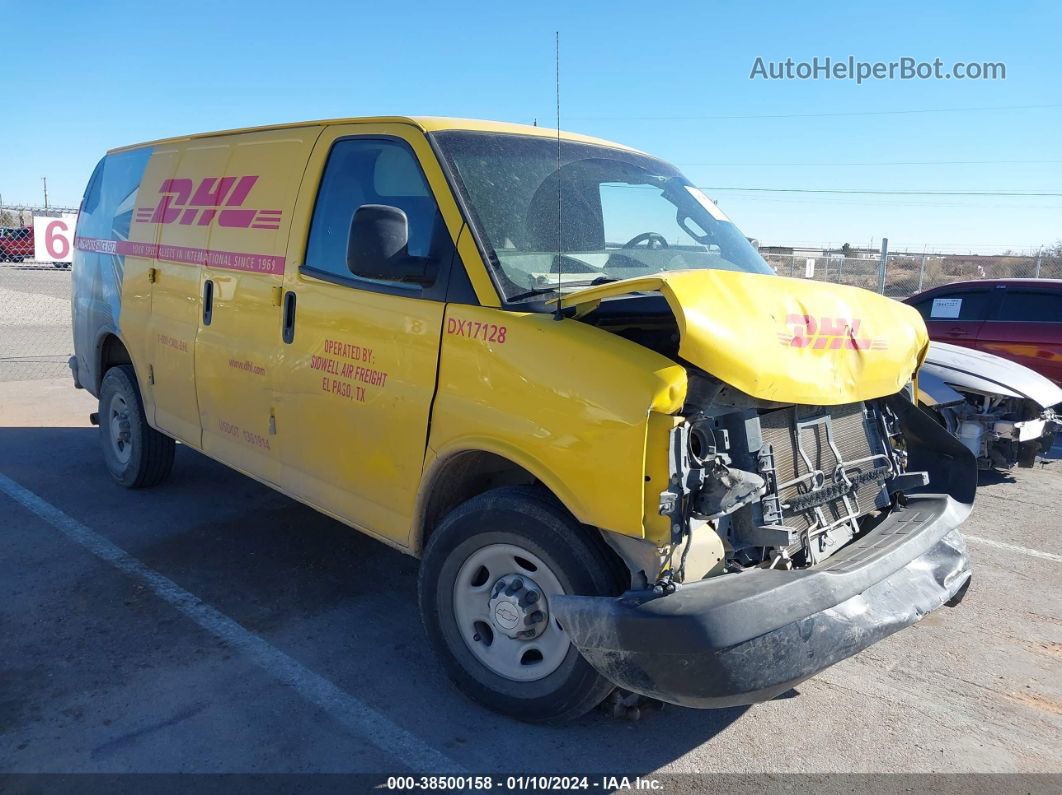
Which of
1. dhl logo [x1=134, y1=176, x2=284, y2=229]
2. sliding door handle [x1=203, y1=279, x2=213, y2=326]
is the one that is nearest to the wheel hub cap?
dhl logo [x1=134, y1=176, x2=284, y2=229]

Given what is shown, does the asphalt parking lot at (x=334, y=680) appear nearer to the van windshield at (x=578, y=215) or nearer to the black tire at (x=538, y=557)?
the black tire at (x=538, y=557)

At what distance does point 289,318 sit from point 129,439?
2.76 metres

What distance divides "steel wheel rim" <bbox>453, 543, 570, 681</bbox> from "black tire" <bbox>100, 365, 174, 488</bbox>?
3.52 metres

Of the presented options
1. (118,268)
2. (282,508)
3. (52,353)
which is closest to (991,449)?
(282,508)

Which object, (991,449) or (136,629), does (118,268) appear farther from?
(991,449)

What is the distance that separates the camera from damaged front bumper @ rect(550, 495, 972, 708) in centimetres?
266

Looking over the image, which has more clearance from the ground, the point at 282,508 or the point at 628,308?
the point at 628,308

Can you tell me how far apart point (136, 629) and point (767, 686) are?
2991mm

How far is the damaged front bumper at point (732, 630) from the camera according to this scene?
105 inches

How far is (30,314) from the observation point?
57.9 feet

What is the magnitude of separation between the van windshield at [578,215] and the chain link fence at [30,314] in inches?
374

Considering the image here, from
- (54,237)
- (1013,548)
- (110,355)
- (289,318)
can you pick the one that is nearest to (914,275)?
(1013,548)

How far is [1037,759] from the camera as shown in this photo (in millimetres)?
3271

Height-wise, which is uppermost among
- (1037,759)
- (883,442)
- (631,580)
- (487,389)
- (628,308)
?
(628,308)
